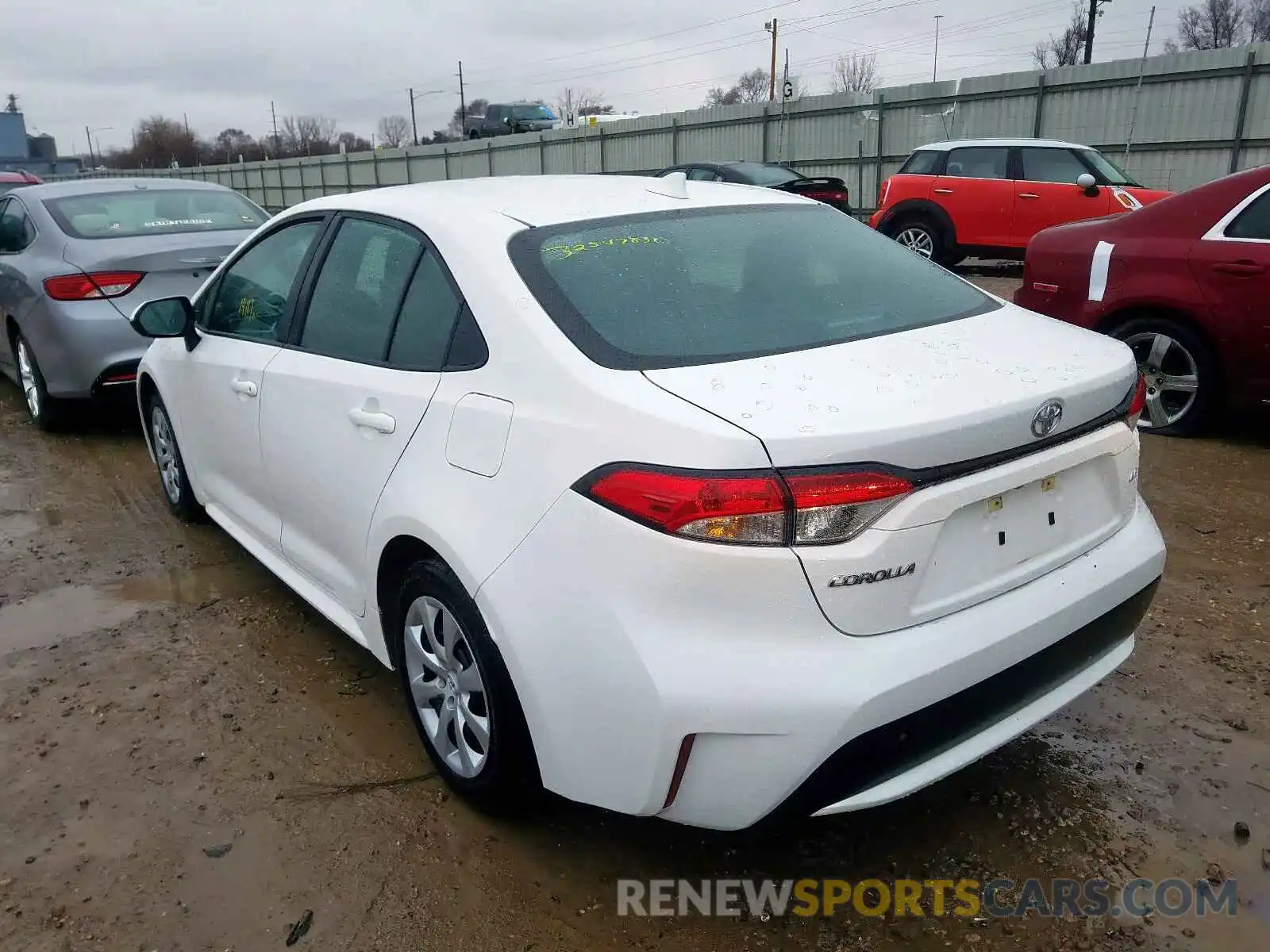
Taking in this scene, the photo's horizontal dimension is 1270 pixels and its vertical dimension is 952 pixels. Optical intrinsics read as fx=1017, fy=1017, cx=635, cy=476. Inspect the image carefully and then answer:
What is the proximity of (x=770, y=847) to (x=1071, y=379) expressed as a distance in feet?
4.35

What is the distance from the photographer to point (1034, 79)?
16750 mm

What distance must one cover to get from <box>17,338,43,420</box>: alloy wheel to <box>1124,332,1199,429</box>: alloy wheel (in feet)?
21.8

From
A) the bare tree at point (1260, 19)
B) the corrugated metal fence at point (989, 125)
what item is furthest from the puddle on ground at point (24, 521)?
the bare tree at point (1260, 19)

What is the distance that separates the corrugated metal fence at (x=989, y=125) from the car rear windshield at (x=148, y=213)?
553 centimetres

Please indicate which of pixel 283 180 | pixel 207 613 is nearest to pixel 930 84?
pixel 207 613

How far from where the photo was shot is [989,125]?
690 inches

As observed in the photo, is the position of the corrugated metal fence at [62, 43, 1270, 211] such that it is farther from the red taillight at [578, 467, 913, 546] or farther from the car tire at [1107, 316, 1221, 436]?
the red taillight at [578, 467, 913, 546]

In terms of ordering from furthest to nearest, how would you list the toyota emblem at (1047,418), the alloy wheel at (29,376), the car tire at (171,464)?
1. the alloy wheel at (29,376)
2. the car tire at (171,464)
3. the toyota emblem at (1047,418)

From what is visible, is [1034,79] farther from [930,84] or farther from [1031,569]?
[1031,569]

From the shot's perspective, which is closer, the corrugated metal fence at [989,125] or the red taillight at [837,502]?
the red taillight at [837,502]

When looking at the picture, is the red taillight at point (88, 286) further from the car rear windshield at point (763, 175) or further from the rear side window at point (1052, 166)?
the rear side window at point (1052, 166)

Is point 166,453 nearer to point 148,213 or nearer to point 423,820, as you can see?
point 148,213

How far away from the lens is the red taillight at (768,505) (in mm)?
1903

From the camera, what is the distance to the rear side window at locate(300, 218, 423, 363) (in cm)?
287
